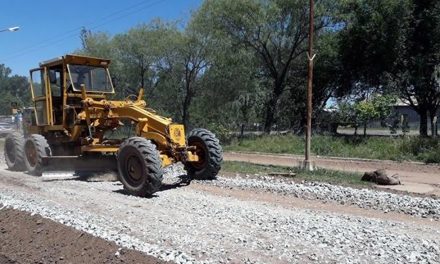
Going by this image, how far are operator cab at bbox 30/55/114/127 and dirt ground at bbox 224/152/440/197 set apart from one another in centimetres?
702

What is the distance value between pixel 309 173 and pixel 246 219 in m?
7.42

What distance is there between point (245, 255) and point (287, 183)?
6.90 metres

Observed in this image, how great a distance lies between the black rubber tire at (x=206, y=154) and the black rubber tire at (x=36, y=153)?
13.5ft

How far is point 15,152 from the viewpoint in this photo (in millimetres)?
15688

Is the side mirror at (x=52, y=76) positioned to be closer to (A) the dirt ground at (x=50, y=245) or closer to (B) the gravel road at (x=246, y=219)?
(B) the gravel road at (x=246, y=219)

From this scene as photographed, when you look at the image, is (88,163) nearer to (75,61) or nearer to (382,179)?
(75,61)

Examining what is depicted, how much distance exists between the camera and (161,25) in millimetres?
38750

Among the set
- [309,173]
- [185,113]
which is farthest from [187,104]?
[309,173]

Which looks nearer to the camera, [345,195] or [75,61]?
[345,195]

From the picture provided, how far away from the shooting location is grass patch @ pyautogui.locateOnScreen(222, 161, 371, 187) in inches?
556

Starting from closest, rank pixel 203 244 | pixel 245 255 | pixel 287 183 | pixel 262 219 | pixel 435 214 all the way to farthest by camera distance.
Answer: pixel 245 255 < pixel 203 244 < pixel 262 219 < pixel 435 214 < pixel 287 183

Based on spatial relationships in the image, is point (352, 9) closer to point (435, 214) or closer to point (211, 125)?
point (211, 125)

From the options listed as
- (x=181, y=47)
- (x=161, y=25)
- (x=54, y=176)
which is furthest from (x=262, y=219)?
(x=161, y=25)

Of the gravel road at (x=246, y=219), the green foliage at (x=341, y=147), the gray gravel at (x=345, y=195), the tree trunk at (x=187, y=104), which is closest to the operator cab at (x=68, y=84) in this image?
the gravel road at (x=246, y=219)
